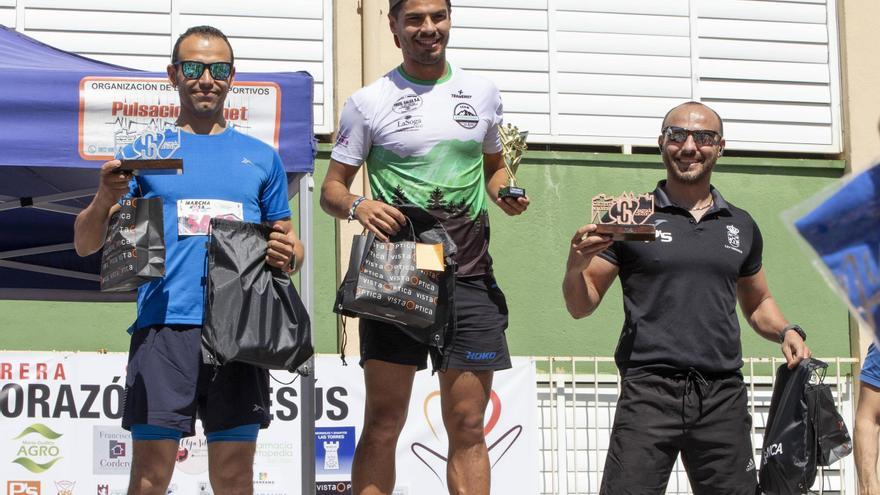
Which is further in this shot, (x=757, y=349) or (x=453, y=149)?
(x=757, y=349)

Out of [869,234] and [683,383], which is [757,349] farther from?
[869,234]

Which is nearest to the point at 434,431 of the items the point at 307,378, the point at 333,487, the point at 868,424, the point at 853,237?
the point at 333,487

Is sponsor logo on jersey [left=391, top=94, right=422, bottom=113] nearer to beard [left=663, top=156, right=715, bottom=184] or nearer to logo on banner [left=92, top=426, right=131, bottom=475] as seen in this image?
beard [left=663, top=156, right=715, bottom=184]

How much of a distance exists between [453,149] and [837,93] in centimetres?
749

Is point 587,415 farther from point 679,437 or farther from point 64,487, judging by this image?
point 679,437

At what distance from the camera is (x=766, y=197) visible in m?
11.7

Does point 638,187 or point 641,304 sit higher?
point 638,187

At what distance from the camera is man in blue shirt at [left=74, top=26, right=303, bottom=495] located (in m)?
4.96

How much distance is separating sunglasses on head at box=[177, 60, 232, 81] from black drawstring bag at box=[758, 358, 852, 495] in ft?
8.69

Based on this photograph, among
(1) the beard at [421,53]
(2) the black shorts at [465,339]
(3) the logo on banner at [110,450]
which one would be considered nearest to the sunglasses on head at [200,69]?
(1) the beard at [421,53]

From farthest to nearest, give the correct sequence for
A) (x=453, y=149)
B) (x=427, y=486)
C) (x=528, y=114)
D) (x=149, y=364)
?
(x=528, y=114)
(x=427, y=486)
(x=453, y=149)
(x=149, y=364)

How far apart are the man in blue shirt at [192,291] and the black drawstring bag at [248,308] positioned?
0.09 m

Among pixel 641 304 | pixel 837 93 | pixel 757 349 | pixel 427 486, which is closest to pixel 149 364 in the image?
pixel 641 304

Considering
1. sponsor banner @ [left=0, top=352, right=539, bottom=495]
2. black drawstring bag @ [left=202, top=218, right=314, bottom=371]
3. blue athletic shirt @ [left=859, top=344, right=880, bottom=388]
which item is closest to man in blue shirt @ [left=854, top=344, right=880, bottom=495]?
blue athletic shirt @ [left=859, top=344, right=880, bottom=388]
